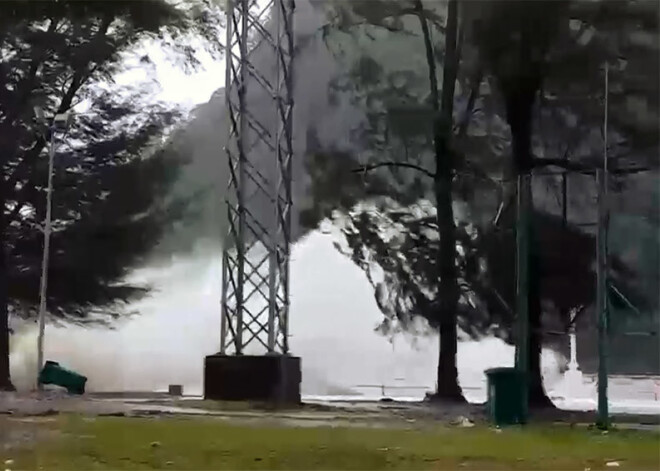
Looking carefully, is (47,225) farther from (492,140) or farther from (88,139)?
(492,140)

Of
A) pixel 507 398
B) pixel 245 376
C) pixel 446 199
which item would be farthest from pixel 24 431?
pixel 446 199

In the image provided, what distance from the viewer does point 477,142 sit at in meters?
4.80

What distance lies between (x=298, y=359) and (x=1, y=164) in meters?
1.73

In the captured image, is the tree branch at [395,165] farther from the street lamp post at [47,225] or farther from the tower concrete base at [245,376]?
the street lamp post at [47,225]

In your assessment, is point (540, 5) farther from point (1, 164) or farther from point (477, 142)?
point (1, 164)

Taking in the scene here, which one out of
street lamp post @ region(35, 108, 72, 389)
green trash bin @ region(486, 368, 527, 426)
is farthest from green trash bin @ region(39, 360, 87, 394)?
green trash bin @ region(486, 368, 527, 426)

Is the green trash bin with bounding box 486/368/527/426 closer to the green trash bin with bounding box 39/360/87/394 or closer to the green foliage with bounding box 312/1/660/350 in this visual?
the green foliage with bounding box 312/1/660/350

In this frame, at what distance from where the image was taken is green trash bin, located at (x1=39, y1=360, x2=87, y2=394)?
14.8ft

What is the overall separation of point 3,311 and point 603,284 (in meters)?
2.79

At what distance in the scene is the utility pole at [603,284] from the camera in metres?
4.47

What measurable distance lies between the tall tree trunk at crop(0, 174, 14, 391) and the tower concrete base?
35.6 inches

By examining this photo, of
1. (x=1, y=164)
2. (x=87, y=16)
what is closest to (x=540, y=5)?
(x=87, y=16)

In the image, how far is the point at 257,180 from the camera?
4.75 m

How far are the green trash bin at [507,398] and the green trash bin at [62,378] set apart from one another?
72.6 inches
